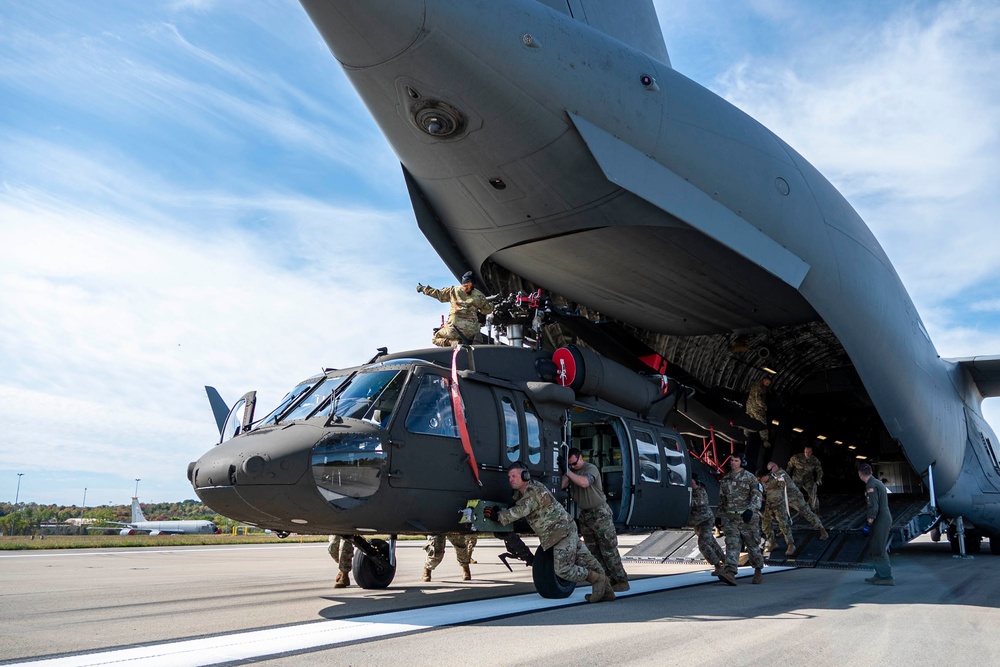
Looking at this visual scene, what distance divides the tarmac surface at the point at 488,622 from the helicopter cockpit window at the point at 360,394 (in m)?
1.69

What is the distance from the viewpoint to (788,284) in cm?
984

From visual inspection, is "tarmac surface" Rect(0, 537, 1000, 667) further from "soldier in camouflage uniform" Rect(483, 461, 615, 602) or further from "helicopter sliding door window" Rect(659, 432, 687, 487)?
"helicopter sliding door window" Rect(659, 432, 687, 487)

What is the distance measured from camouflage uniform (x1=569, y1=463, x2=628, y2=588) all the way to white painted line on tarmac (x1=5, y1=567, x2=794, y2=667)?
730 mm

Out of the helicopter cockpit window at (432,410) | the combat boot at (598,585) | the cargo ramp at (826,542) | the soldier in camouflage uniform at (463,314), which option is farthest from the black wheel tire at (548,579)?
the cargo ramp at (826,542)

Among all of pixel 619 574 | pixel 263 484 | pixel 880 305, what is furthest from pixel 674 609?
pixel 880 305

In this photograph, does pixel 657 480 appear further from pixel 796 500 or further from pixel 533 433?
pixel 796 500

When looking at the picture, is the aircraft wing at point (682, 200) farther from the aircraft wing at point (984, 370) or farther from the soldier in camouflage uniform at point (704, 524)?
the aircraft wing at point (984, 370)

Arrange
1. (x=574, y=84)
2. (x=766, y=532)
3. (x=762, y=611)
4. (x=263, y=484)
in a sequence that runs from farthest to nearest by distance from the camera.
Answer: (x=766, y=532), (x=574, y=84), (x=762, y=611), (x=263, y=484)

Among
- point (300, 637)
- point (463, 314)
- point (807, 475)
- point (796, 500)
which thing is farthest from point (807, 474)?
point (300, 637)

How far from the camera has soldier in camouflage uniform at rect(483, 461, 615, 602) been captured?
21.1 ft

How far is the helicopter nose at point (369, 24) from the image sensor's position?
687cm

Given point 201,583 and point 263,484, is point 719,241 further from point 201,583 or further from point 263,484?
point 201,583

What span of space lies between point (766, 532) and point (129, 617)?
379 inches

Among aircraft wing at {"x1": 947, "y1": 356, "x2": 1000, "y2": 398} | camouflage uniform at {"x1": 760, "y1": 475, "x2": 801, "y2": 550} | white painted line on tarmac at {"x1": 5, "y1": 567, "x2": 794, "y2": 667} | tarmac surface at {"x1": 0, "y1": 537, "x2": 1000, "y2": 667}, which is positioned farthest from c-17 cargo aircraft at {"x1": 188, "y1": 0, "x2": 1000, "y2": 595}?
aircraft wing at {"x1": 947, "y1": 356, "x2": 1000, "y2": 398}
